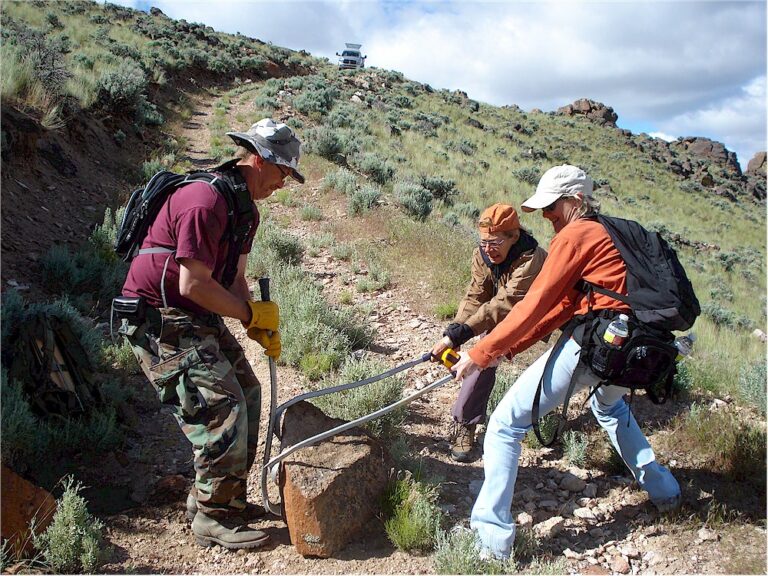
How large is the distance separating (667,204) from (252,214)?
104 ft

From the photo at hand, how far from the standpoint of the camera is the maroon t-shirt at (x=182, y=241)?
265 centimetres

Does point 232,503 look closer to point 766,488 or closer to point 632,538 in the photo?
point 632,538

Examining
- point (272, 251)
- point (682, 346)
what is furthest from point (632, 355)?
point (272, 251)

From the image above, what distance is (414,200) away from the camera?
10250 millimetres

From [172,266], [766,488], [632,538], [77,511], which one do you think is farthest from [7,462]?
[766,488]

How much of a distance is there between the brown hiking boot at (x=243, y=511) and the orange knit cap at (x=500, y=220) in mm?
2375

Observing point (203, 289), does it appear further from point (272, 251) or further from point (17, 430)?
point (272, 251)

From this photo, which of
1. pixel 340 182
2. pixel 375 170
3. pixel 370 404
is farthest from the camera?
pixel 375 170

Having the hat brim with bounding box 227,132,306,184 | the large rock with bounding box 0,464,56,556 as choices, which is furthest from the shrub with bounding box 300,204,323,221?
the large rock with bounding box 0,464,56,556

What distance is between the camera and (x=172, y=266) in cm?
283

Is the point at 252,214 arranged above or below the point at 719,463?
above

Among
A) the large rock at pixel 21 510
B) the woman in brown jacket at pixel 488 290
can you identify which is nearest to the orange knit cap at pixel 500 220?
the woman in brown jacket at pixel 488 290

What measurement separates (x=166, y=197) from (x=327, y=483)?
181 cm

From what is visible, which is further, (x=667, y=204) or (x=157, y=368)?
(x=667, y=204)
